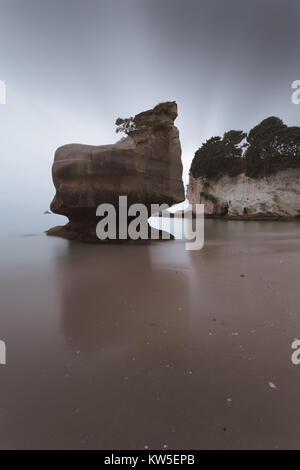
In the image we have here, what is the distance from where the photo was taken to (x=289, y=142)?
1836 cm

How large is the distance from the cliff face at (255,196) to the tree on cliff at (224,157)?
96cm

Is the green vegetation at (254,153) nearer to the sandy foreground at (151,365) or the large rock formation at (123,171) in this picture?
the large rock formation at (123,171)

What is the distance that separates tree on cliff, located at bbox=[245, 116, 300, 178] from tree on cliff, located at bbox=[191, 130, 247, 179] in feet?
5.24

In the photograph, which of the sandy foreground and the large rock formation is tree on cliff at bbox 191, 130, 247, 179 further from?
the sandy foreground

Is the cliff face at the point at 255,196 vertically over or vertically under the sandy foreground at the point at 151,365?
over

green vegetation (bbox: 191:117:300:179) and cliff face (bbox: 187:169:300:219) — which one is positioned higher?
green vegetation (bbox: 191:117:300:179)

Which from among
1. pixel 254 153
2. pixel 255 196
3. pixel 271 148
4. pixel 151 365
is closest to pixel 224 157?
pixel 254 153

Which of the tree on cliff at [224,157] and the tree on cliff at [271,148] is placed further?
the tree on cliff at [224,157]

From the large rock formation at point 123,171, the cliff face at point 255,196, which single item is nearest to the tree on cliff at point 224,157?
the cliff face at point 255,196

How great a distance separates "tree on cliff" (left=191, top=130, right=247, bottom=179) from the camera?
2330 cm

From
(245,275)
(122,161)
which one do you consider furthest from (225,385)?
(122,161)

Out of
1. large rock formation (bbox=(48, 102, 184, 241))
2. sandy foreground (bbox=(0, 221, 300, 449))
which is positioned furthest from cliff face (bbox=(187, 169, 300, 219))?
sandy foreground (bbox=(0, 221, 300, 449))

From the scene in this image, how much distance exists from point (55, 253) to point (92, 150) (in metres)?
4.20

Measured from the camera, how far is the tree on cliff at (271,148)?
18328 mm
